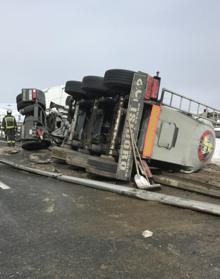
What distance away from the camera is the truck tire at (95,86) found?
6.99m

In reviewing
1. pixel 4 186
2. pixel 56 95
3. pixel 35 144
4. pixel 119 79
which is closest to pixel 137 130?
pixel 119 79

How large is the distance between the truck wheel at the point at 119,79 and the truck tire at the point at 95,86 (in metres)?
0.47

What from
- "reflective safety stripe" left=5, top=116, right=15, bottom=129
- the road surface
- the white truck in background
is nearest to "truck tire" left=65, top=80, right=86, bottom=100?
the road surface

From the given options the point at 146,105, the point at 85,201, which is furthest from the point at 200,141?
the point at 85,201

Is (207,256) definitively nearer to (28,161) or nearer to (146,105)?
(146,105)

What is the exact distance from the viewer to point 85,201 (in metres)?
4.84

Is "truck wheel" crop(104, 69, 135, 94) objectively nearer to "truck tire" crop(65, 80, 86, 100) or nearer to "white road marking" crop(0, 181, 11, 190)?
"truck tire" crop(65, 80, 86, 100)

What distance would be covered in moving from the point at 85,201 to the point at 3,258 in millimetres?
2146

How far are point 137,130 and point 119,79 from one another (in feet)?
3.29

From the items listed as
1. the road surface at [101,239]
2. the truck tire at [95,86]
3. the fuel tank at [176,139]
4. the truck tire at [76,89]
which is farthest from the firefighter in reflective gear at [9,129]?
the road surface at [101,239]

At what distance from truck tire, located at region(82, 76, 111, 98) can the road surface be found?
104 inches

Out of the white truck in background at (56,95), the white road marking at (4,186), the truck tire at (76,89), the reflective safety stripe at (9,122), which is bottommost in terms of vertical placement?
the white road marking at (4,186)

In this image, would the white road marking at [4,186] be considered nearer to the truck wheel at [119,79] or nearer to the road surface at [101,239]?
the road surface at [101,239]

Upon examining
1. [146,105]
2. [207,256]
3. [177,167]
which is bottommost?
[207,256]
